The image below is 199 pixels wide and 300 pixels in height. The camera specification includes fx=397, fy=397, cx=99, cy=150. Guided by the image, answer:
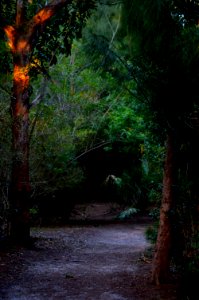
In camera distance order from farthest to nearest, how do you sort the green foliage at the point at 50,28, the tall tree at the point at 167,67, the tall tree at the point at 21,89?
the green foliage at the point at 50,28 → the tall tree at the point at 21,89 → the tall tree at the point at 167,67

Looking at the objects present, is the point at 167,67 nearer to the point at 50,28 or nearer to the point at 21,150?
the point at 21,150

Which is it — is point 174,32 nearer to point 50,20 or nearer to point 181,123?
point 181,123

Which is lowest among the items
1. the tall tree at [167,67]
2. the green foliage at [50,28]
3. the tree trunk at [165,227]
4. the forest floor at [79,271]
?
the forest floor at [79,271]

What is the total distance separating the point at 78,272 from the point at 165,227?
2.41 metres

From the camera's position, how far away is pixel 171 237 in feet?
24.1

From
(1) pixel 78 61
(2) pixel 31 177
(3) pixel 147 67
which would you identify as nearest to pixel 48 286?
(3) pixel 147 67

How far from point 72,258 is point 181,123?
523cm

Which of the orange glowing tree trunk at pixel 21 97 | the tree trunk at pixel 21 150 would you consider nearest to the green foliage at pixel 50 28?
the orange glowing tree trunk at pixel 21 97

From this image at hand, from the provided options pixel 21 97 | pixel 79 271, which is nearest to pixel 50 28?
pixel 21 97

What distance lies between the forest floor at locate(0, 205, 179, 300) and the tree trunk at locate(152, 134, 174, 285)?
9.6 inches

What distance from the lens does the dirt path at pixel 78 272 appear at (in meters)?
6.72

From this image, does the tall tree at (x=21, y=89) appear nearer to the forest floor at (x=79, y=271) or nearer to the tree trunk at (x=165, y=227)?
the forest floor at (x=79, y=271)

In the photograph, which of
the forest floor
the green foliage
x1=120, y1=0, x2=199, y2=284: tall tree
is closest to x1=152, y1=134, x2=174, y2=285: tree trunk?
x1=120, y1=0, x2=199, y2=284: tall tree

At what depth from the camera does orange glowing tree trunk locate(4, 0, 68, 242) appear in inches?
438
